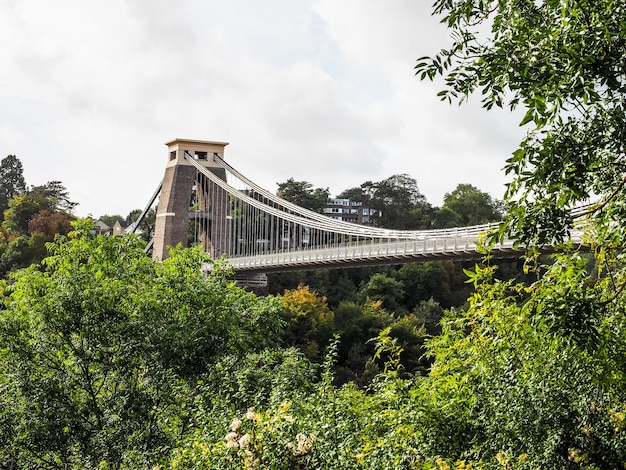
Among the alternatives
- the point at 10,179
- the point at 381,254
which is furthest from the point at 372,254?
the point at 10,179

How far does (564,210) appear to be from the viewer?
4.99 meters

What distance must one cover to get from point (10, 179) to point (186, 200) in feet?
81.5

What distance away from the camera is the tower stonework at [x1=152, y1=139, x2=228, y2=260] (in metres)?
38.7

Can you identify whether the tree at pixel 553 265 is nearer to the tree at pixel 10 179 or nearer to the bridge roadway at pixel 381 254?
the bridge roadway at pixel 381 254

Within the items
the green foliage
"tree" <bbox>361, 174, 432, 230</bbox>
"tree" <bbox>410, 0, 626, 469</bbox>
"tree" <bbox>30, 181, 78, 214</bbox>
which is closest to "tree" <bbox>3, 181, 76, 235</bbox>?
"tree" <bbox>30, 181, 78, 214</bbox>

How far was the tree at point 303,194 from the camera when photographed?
168 feet

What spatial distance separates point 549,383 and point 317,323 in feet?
97.9

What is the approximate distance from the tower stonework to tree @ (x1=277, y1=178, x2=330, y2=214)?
35.6 ft

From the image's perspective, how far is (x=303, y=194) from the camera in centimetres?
5181

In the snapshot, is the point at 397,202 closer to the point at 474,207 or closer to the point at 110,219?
the point at 474,207

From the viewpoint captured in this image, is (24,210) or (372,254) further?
(24,210)

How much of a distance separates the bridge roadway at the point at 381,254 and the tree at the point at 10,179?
26.1 m

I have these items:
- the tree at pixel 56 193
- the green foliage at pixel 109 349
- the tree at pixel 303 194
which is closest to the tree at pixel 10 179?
the tree at pixel 56 193

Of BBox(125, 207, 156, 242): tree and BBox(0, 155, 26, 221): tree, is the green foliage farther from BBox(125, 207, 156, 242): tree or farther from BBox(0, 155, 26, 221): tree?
BBox(0, 155, 26, 221): tree
